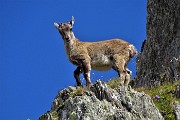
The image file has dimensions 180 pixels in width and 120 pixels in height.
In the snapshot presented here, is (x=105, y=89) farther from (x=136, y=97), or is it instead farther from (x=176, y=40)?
(x=176, y=40)

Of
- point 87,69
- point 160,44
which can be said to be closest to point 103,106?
point 87,69

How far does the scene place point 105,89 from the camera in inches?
915

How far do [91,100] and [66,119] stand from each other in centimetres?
118

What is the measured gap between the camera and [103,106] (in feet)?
73.4

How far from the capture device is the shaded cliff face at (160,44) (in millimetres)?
35406

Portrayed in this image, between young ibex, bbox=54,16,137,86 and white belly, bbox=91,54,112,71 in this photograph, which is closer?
young ibex, bbox=54,16,137,86

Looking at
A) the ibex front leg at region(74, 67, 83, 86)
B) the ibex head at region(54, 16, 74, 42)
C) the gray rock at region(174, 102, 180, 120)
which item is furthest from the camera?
the ibex head at region(54, 16, 74, 42)

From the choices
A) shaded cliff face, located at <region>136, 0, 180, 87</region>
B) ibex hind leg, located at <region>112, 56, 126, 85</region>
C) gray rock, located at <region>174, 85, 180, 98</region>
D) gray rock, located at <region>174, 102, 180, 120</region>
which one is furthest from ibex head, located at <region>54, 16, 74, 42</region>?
gray rock, located at <region>174, 102, 180, 120</region>

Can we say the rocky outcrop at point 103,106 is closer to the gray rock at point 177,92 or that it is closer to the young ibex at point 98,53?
the gray rock at point 177,92

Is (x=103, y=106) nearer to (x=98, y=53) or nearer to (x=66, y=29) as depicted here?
(x=98, y=53)

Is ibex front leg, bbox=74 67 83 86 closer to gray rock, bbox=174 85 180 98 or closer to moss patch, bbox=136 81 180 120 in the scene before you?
moss patch, bbox=136 81 180 120

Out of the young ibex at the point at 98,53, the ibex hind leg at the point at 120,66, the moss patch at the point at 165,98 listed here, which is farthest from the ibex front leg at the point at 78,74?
the moss patch at the point at 165,98

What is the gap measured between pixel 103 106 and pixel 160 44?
1678 cm

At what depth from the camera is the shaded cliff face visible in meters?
35.4
